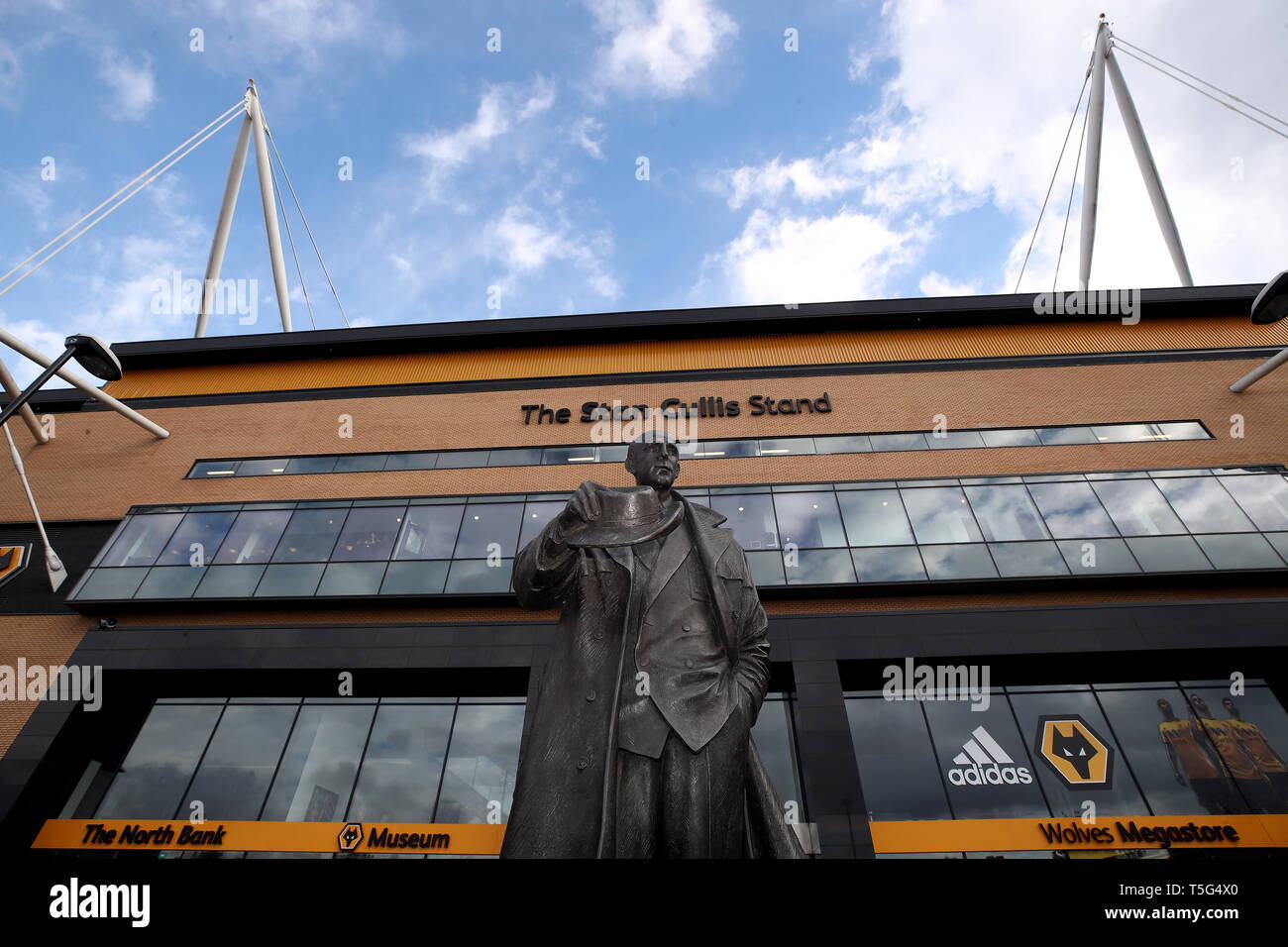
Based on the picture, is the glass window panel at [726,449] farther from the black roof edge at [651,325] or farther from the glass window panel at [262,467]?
the glass window panel at [262,467]

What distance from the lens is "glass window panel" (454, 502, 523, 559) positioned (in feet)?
58.9

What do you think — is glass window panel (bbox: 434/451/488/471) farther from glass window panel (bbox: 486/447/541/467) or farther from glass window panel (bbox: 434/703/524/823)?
glass window panel (bbox: 434/703/524/823)

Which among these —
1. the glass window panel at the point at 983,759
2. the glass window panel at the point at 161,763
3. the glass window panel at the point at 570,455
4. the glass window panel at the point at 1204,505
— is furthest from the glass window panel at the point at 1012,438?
the glass window panel at the point at 161,763

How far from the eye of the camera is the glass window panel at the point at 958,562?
639 inches

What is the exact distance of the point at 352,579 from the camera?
1752 centimetres

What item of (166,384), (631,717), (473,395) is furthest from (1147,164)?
(166,384)

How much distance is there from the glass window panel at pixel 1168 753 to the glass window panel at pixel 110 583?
2554cm

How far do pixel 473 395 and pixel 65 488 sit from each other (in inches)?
539

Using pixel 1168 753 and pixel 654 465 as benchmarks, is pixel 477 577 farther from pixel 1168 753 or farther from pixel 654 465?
pixel 1168 753

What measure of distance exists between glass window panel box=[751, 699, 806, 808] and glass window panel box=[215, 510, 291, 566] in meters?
14.5

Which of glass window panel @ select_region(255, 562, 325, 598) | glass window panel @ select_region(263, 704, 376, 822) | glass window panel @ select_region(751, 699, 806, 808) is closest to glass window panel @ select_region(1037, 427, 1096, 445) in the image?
glass window panel @ select_region(751, 699, 806, 808)

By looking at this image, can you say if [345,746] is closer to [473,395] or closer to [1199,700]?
[473,395]

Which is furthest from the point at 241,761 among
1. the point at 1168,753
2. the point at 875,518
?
the point at 1168,753
